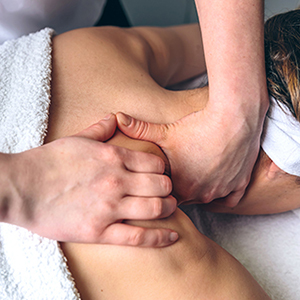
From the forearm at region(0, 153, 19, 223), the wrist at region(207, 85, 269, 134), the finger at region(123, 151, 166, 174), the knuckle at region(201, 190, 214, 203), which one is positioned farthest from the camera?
the knuckle at region(201, 190, 214, 203)

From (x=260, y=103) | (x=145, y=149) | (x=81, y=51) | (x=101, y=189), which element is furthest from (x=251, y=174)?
(x=81, y=51)

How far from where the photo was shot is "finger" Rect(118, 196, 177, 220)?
1.89ft

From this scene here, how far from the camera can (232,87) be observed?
0.71 meters

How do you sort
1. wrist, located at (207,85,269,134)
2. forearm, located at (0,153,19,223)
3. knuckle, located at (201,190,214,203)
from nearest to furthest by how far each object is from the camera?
forearm, located at (0,153,19,223) < wrist, located at (207,85,269,134) < knuckle, located at (201,190,214,203)

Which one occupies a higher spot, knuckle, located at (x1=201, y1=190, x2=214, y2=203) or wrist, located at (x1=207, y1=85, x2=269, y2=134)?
wrist, located at (x1=207, y1=85, x2=269, y2=134)

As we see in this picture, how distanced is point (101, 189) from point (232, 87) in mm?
395

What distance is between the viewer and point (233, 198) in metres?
0.91

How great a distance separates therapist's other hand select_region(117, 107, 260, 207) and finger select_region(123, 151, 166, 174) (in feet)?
0.30

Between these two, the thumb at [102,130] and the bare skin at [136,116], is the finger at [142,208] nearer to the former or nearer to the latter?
the bare skin at [136,116]

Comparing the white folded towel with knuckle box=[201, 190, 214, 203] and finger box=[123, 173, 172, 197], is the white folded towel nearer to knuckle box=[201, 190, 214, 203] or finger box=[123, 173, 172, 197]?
finger box=[123, 173, 172, 197]

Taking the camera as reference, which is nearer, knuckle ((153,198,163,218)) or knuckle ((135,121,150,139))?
knuckle ((153,198,163,218))

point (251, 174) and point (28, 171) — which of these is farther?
point (251, 174)

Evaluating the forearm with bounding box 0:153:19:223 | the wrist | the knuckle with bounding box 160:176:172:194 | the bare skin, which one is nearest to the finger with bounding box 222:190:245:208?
the bare skin

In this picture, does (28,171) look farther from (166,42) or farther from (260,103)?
(166,42)
